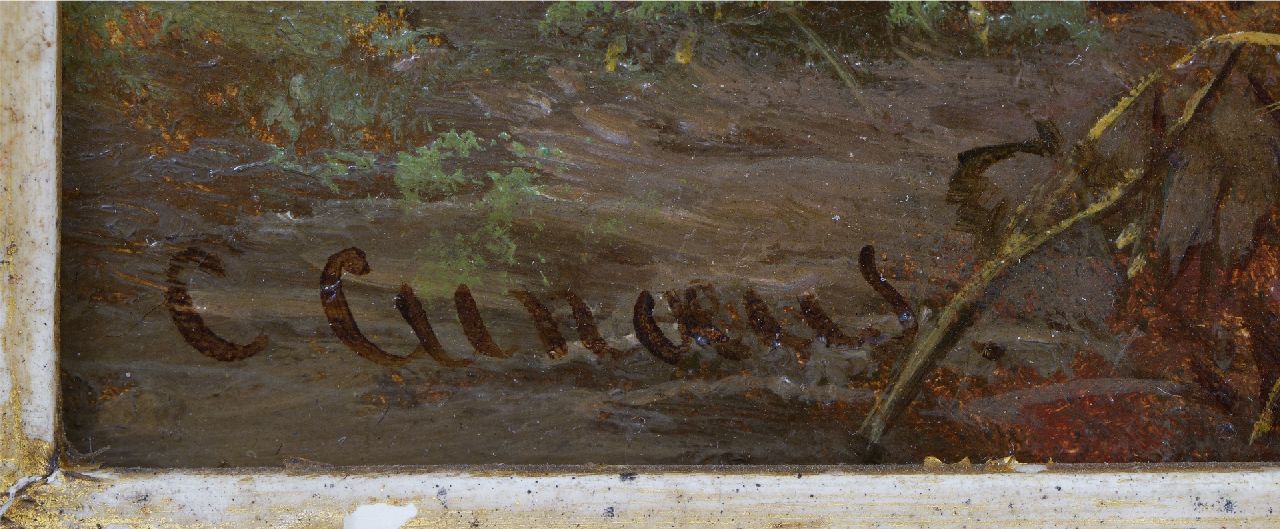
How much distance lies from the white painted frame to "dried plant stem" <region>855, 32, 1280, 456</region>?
0.23 metres

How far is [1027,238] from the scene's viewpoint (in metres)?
1.67

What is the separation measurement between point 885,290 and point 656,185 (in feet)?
1.91

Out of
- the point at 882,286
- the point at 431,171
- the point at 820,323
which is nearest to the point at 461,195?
the point at 431,171

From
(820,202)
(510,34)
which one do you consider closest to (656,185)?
(820,202)

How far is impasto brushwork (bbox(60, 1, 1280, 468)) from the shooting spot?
164cm

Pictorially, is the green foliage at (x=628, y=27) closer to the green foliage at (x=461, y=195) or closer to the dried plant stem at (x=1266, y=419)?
the green foliage at (x=461, y=195)

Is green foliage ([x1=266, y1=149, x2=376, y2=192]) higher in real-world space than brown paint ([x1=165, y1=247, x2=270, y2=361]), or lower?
higher

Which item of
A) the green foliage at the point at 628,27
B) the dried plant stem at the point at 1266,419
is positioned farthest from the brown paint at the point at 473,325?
the dried plant stem at the point at 1266,419

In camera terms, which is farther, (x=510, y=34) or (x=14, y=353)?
(x=510, y=34)

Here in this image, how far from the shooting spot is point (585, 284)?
166 centimetres

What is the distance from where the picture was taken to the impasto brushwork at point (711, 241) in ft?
5.39

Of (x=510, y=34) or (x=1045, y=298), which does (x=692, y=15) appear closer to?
(x=510, y=34)
